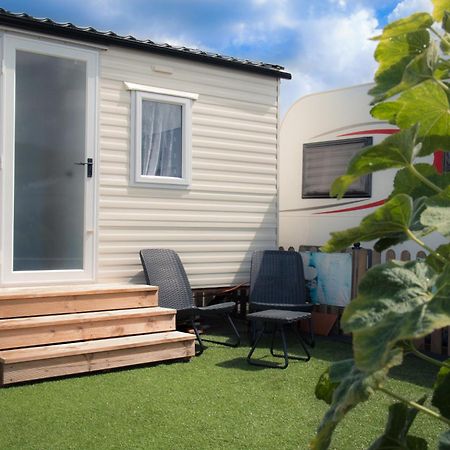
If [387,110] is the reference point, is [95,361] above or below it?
below

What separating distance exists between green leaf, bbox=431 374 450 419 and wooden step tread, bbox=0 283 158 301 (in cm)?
502

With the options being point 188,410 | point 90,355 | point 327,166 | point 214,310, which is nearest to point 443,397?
point 188,410

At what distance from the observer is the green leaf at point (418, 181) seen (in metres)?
0.81

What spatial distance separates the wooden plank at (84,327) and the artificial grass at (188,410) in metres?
0.42

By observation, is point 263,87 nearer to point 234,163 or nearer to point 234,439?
point 234,163

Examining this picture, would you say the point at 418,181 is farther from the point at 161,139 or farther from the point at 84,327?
the point at 161,139

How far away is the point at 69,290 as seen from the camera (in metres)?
5.87

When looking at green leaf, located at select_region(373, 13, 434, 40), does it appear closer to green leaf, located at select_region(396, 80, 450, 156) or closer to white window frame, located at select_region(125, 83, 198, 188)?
green leaf, located at select_region(396, 80, 450, 156)

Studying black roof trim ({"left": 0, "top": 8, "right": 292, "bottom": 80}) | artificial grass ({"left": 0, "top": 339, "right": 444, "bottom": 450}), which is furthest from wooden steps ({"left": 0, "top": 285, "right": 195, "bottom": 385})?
black roof trim ({"left": 0, "top": 8, "right": 292, "bottom": 80})

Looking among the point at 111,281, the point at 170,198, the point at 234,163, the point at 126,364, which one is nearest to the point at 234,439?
the point at 126,364

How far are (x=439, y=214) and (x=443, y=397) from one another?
284 mm

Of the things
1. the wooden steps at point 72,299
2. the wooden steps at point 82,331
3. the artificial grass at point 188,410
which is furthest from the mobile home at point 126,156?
the artificial grass at point 188,410

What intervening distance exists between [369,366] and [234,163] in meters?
7.27

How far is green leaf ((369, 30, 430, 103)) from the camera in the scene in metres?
0.77
